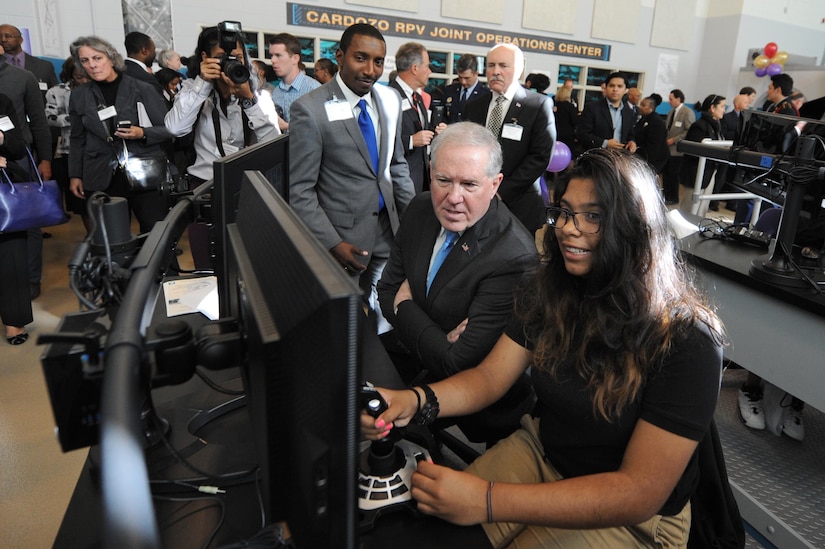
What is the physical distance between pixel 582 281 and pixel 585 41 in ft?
32.2

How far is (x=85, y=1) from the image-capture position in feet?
20.2

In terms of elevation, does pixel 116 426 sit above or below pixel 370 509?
above

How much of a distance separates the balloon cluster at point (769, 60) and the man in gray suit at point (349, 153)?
401 inches

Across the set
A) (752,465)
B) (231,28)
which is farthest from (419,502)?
(231,28)

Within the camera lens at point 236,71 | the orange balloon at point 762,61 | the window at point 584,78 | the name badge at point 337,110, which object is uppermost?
the orange balloon at point 762,61

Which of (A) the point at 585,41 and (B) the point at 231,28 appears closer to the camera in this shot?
(B) the point at 231,28

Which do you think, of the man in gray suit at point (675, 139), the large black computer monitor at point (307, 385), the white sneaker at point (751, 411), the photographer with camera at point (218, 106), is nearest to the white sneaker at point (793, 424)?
the white sneaker at point (751, 411)

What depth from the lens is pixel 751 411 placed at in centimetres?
222

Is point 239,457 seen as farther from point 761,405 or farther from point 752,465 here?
point 761,405

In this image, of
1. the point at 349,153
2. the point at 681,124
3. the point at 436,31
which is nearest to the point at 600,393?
the point at 349,153

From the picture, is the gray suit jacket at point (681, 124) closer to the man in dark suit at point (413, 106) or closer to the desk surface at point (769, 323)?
the man in dark suit at point (413, 106)

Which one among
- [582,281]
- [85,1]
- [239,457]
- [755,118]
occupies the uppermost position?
[85,1]

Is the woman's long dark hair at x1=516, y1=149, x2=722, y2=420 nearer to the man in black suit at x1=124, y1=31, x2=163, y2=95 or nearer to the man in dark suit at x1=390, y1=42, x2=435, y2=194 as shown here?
the man in dark suit at x1=390, y1=42, x2=435, y2=194

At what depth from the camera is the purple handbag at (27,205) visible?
7.87 feet
